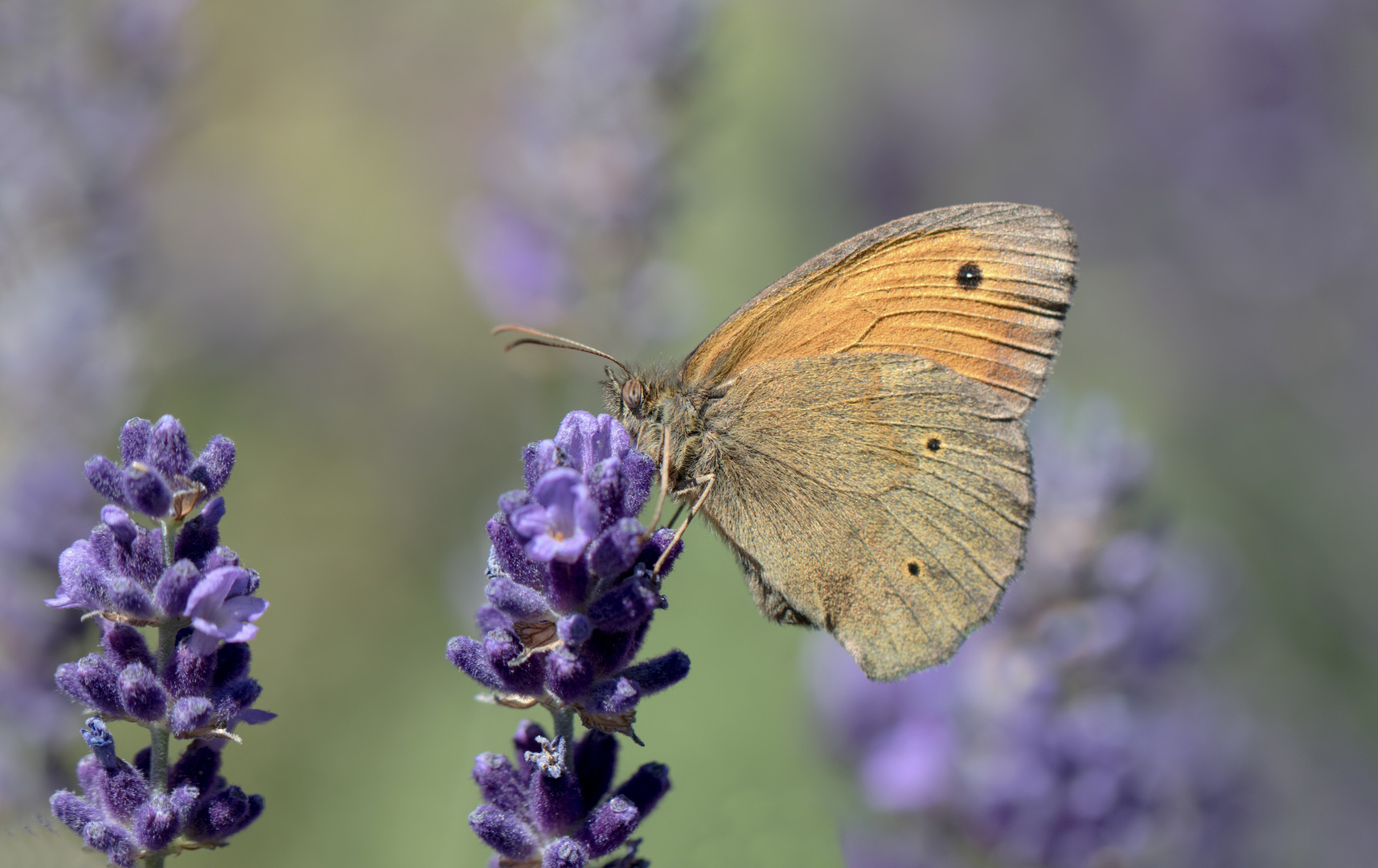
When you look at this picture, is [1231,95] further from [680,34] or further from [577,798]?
[577,798]

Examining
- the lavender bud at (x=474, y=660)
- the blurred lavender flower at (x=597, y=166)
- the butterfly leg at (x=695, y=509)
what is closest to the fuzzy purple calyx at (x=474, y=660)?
the lavender bud at (x=474, y=660)

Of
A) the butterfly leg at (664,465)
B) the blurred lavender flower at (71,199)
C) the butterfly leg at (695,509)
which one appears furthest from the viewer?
the blurred lavender flower at (71,199)

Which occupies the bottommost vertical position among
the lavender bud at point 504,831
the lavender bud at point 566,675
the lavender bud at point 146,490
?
the lavender bud at point 504,831

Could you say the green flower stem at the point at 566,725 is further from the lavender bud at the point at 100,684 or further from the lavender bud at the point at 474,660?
the lavender bud at the point at 100,684

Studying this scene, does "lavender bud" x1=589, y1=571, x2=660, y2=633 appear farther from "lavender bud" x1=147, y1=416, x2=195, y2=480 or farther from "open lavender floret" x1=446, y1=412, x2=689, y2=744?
"lavender bud" x1=147, y1=416, x2=195, y2=480

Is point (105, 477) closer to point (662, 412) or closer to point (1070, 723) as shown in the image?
point (662, 412)

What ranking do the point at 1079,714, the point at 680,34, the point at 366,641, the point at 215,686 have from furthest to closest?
the point at 366,641 → the point at 680,34 → the point at 1079,714 → the point at 215,686

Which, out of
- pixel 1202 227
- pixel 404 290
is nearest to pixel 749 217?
pixel 404 290
